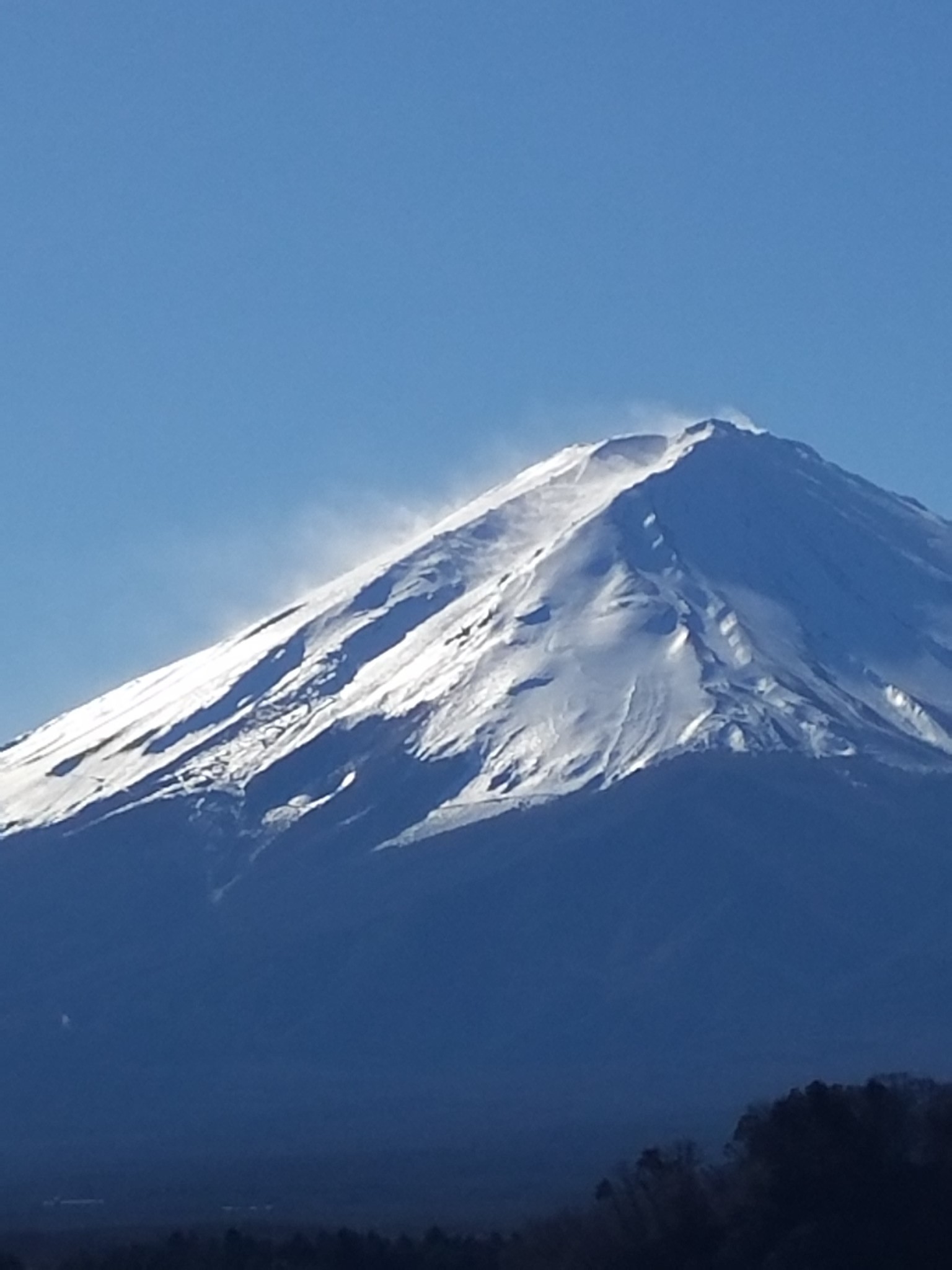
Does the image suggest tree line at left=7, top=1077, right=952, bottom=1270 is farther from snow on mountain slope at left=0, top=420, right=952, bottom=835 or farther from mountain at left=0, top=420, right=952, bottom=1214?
snow on mountain slope at left=0, top=420, right=952, bottom=835

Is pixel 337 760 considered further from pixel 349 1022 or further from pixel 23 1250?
pixel 23 1250

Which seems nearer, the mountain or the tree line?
the tree line

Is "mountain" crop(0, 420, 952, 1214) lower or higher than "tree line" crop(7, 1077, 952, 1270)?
higher

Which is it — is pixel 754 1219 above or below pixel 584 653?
below

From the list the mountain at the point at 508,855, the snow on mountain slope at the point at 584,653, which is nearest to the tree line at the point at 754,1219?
the mountain at the point at 508,855

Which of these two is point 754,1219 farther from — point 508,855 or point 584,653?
point 584,653

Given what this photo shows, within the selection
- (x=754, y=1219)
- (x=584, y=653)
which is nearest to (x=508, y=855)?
(x=584, y=653)

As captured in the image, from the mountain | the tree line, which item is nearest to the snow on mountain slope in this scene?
the mountain

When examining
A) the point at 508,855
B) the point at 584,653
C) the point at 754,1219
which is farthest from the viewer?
the point at 584,653
